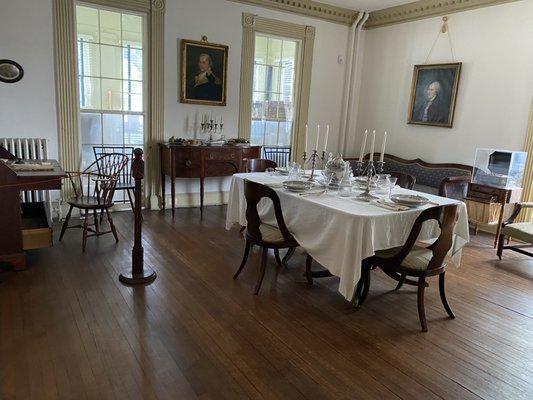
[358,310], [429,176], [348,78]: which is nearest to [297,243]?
[358,310]

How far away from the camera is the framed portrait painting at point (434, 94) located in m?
5.52

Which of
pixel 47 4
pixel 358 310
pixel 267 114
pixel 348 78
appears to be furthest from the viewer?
pixel 348 78

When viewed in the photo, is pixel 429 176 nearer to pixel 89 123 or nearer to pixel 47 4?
pixel 89 123

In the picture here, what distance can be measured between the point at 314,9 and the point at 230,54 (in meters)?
1.62

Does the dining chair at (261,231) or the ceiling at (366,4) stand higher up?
the ceiling at (366,4)

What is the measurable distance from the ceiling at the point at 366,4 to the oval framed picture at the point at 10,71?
14.0ft

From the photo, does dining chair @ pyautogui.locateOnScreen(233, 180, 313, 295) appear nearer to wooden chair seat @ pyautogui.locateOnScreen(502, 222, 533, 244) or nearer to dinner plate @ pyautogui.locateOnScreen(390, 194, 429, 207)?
dinner plate @ pyautogui.locateOnScreen(390, 194, 429, 207)

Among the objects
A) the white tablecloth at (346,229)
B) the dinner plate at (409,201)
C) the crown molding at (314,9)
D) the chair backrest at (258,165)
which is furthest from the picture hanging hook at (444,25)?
the dinner plate at (409,201)

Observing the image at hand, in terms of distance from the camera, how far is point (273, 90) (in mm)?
6316

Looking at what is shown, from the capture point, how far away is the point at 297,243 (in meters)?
3.09

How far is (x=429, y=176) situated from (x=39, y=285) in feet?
16.0

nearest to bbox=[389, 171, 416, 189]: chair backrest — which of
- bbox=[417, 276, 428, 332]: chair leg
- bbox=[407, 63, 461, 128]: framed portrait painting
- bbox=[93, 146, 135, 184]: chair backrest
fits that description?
bbox=[417, 276, 428, 332]: chair leg

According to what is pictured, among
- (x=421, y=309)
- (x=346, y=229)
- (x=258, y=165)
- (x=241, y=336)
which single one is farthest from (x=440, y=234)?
(x=258, y=165)

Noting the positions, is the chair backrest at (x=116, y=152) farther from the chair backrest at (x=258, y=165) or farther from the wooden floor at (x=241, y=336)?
the chair backrest at (x=258, y=165)
